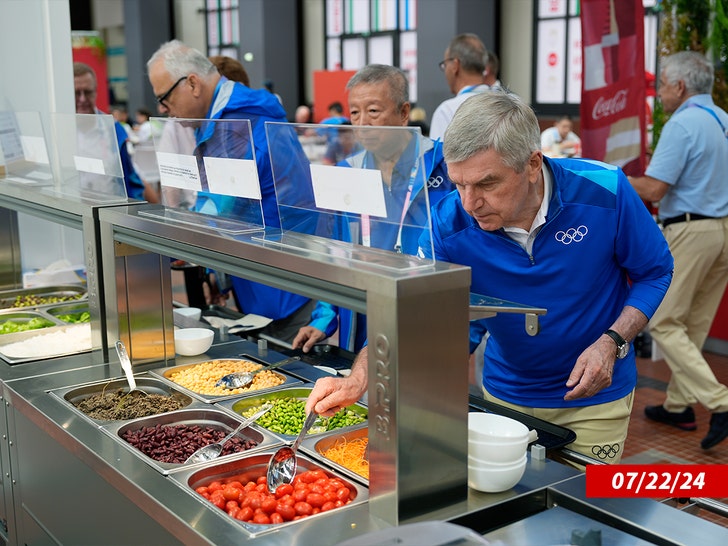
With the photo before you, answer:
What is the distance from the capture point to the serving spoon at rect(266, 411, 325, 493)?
5.70 ft

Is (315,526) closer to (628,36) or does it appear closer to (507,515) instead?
(507,515)

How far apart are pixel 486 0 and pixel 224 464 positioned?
11.8 metres

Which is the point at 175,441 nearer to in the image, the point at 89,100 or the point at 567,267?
the point at 567,267

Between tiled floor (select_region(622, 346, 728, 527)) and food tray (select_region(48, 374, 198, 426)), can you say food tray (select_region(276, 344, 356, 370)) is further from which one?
tiled floor (select_region(622, 346, 728, 527))

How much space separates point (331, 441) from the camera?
193cm

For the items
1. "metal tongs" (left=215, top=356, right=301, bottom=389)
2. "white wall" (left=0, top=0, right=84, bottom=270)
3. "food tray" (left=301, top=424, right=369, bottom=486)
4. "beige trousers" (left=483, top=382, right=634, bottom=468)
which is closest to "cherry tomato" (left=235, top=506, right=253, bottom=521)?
"food tray" (left=301, top=424, right=369, bottom=486)

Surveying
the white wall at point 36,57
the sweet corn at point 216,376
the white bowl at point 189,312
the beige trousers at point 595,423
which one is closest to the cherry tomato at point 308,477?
the sweet corn at point 216,376

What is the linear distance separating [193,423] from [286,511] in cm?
68

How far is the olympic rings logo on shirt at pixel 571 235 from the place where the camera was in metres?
2.07

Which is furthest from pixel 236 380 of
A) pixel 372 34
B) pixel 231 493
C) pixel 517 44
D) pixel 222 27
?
pixel 222 27

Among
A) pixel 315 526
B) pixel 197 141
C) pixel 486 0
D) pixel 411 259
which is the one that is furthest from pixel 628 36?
pixel 486 0

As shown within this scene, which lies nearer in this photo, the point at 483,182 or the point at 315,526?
the point at 315,526

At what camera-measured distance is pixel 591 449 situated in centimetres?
221

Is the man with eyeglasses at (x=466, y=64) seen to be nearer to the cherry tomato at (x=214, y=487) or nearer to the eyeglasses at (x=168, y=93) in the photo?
the eyeglasses at (x=168, y=93)
